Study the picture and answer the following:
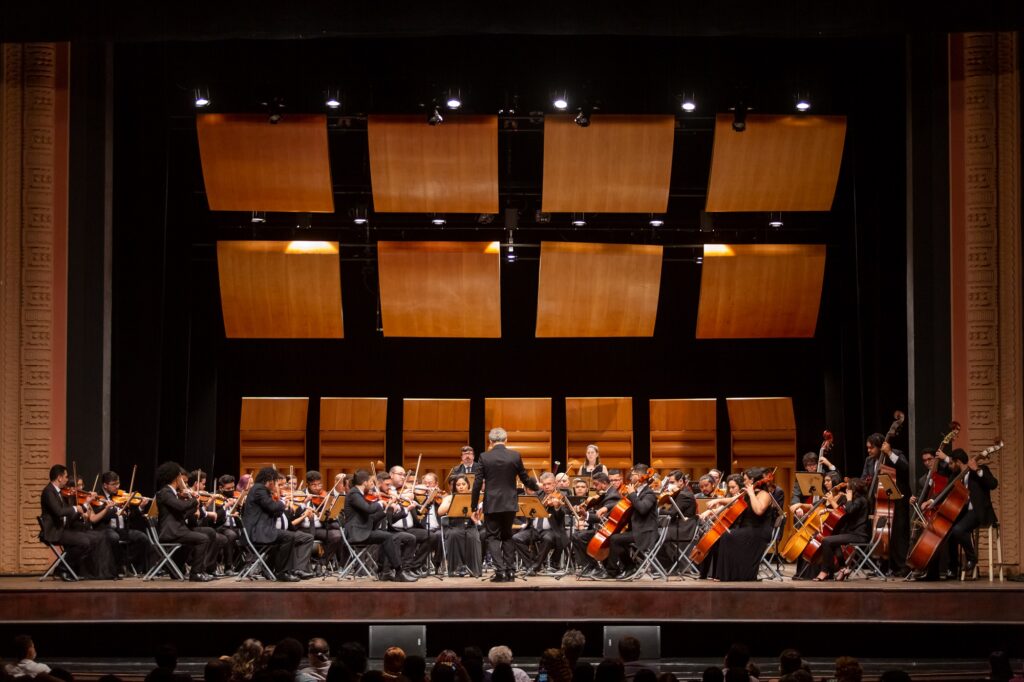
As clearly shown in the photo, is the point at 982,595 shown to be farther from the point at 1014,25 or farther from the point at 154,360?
the point at 154,360

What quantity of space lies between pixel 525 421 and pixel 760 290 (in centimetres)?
451

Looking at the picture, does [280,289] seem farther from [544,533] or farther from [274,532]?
[544,533]

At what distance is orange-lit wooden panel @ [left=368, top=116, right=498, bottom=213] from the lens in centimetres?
1625

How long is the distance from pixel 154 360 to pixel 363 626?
6000 mm

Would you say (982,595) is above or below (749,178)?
below

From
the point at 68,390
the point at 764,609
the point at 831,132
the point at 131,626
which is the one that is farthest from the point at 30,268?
the point at 831,132

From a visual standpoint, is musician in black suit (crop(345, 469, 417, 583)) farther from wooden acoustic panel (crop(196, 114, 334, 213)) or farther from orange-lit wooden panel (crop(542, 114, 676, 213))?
orange-lit wooden panel (crop(542, 114, 676, 213))

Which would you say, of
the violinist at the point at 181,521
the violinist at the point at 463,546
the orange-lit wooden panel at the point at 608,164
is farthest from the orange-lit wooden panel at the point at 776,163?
the violinist at the point at 181,521

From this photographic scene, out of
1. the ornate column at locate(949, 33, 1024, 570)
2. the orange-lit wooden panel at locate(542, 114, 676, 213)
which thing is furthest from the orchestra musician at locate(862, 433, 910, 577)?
the orange-lit wooden panel at locate(542, 114, 676, 213)

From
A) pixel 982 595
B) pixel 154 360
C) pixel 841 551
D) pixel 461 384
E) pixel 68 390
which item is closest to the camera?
pixel 982 595

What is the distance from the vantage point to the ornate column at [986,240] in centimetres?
1366

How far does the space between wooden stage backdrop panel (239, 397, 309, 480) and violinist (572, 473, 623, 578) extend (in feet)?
25.4

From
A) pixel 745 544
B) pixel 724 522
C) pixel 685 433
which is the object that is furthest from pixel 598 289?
pixel 745 544

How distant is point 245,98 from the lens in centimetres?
1612
